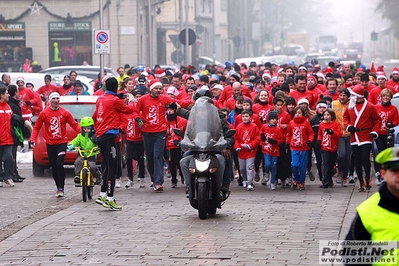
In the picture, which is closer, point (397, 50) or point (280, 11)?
point (397, 50)

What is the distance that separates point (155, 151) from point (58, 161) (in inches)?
61.8

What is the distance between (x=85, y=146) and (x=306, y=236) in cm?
483

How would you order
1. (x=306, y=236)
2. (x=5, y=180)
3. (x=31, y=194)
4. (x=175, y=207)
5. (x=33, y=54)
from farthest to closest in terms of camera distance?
(x=33, y=54) → (x=5, y=180) → (x=31, y=194) → (x=175, y=207) → (x=306, y=236)

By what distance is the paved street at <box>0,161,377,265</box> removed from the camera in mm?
9680

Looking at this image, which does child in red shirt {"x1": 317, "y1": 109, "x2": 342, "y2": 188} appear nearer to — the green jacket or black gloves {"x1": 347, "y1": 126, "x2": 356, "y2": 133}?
black gloves {"x1": 347, "y1": 126, "x2": 356, "y2": 133}

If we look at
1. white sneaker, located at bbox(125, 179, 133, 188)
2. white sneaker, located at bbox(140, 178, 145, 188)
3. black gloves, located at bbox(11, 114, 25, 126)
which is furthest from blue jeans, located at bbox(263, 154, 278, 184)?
black gloves, located at bbox(11, 114, 25, 126)

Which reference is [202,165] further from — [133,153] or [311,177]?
[311,177]

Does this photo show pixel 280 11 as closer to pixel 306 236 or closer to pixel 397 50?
pixel 397 50

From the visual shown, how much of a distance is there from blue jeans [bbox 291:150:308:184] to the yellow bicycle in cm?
321

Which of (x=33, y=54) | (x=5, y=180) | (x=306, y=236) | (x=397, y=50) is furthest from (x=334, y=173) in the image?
(x=397, y=50)

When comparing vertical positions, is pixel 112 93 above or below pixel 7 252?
above

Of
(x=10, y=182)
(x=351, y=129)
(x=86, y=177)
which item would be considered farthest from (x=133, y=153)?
(x=351, y=129)

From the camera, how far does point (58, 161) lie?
15.0m

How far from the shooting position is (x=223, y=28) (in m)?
89.0
